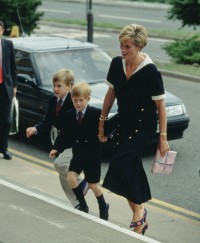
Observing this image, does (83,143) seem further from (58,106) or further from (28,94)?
(28,94)

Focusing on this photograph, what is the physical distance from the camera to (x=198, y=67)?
19500mm

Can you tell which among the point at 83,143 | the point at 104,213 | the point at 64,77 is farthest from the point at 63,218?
the point at 64,77

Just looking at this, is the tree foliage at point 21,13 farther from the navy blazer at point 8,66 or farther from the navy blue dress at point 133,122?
the navy blue dress at point 133,122

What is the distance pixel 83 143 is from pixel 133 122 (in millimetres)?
767

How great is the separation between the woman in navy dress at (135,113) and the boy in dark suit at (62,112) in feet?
2.00

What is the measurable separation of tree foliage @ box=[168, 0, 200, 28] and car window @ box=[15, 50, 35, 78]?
25.1 feet

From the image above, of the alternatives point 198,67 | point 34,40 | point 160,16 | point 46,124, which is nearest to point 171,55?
point 198,67

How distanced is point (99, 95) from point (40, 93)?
0.94m

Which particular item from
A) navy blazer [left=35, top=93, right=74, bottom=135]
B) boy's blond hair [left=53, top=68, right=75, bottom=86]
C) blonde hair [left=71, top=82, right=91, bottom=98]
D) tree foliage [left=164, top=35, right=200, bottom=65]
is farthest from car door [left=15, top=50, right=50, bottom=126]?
tree foliage [left=164, top=35, right=200, bottom=65]

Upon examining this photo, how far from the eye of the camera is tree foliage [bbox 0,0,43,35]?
24078 mm

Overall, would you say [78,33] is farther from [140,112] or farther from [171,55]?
[140,112]

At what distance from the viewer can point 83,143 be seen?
7984mm

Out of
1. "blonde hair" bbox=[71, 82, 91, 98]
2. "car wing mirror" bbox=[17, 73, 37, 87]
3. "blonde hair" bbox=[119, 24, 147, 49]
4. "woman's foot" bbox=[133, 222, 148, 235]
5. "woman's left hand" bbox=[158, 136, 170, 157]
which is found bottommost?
"car wing mirror" bbox=[17, 73, 37, 87]

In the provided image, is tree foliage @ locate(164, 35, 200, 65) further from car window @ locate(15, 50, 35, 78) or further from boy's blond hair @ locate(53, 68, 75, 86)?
boy's blond hair @ locate(53, 68, 75, 86)
